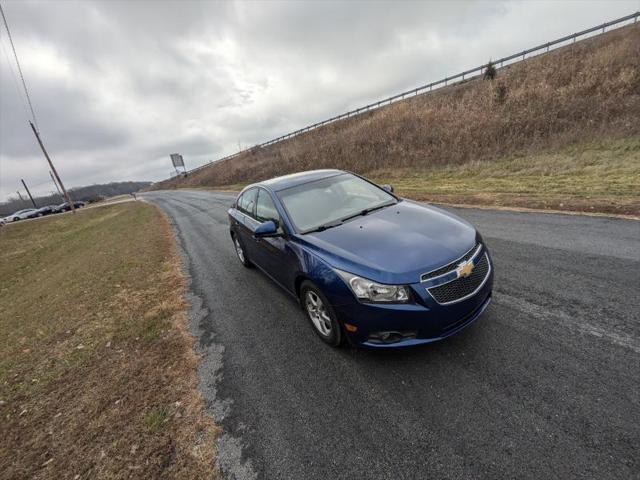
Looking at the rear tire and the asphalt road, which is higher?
the rear tire

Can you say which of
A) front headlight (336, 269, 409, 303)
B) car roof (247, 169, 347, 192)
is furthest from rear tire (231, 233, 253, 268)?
front headlight (336, 269, 409, 303)

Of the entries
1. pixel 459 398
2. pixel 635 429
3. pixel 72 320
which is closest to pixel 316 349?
pixel 459 398

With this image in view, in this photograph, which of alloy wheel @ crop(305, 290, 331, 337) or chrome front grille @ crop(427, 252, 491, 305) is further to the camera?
alloy wheel @ crop(305, 290, 331, 337)

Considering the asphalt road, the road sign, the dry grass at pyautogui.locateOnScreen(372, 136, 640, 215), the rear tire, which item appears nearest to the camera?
the asphalt road

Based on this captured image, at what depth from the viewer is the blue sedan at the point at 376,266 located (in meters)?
2.59

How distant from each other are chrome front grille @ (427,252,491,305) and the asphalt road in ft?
2.02

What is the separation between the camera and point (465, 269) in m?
2.75

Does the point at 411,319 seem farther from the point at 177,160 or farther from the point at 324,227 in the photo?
the point at 177,160

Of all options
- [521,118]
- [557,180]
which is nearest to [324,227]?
[557,180]

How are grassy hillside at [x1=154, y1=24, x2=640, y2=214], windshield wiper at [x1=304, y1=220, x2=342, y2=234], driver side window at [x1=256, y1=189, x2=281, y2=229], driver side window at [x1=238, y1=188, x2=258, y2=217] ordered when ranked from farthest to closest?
grassy hillside at [x1=154, y1=24, x2=640, y2=214], driver side window at [x1=238, y1=188, x2=258, y2=217], driver side window at [x1=256, y1=189, x2=281, y2=229], windshield wiper at [x1=304, y1=220, x2=342, y2=234]

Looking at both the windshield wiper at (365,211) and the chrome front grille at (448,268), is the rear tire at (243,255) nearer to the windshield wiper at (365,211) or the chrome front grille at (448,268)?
the windshield wiper at (365,211)

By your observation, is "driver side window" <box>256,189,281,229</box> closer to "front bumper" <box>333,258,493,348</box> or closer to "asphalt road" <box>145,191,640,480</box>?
"asphalt road" <box>145,191,640,480</box>

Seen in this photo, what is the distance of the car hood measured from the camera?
8.66 ft

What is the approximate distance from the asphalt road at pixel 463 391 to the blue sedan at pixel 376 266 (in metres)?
0.40
